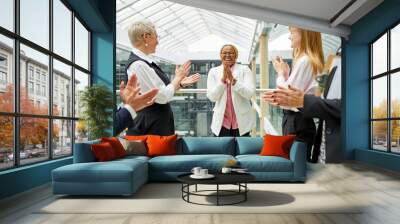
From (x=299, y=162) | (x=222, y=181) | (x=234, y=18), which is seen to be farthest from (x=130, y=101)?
(x=234, y=18)

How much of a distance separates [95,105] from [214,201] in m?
3.53

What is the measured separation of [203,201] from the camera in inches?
164

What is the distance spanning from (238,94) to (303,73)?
1244 millimetres

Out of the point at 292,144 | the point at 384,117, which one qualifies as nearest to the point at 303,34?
the point at 384,117

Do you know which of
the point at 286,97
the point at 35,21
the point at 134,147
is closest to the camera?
the point at 35,21

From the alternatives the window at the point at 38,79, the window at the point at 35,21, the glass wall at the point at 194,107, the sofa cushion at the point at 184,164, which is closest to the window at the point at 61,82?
the window at the point at 38,79

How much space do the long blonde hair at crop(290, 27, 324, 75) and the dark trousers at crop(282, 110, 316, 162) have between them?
0.92 meters

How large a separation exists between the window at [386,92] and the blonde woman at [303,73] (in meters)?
1.18

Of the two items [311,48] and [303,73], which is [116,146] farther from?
[311,48]

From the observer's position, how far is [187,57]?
9078 mm

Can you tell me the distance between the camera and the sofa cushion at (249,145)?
6.15m

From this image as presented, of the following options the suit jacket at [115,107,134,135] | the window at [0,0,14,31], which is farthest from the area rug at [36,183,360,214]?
the suit jacket at [115,107,134,135]

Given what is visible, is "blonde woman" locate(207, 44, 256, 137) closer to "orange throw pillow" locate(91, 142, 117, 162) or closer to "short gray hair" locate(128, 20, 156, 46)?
"short gray hair" locate(128, 20, 156, 46)

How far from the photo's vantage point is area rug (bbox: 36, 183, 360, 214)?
3.73 metres
